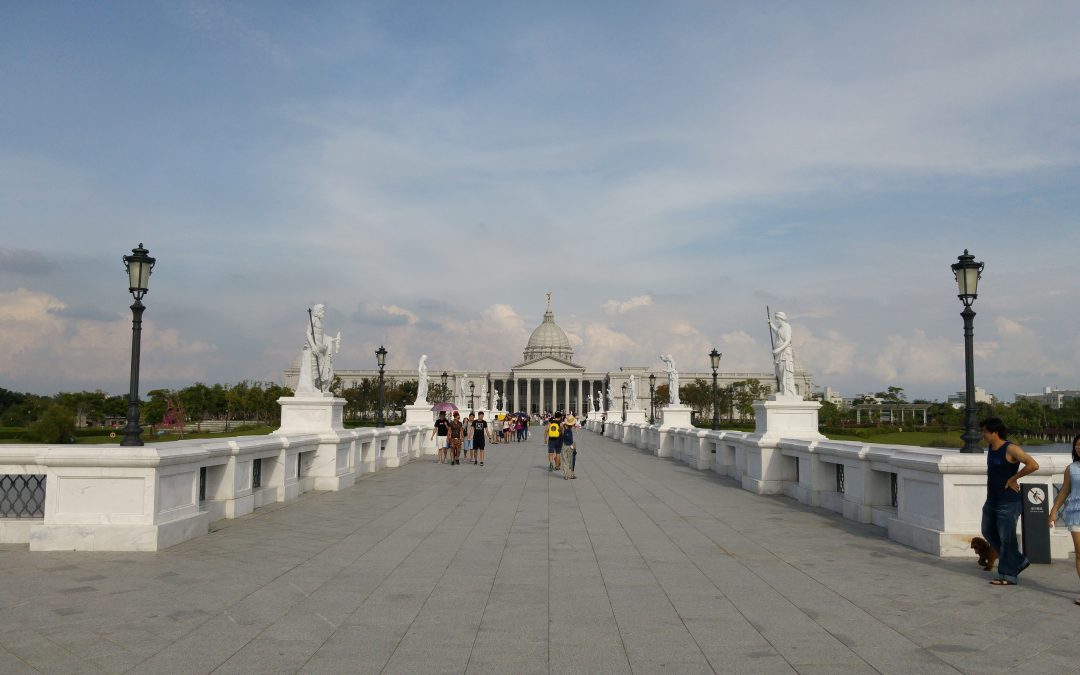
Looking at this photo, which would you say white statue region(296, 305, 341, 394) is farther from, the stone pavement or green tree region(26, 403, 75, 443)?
green tree region(26, 403, 75, 443)

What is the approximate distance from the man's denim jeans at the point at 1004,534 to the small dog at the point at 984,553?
71 millimetres

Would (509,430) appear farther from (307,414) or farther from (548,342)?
(548,342)

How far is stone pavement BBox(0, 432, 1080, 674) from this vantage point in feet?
20.6

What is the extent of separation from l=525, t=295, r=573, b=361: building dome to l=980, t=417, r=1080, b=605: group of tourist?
175547 mm

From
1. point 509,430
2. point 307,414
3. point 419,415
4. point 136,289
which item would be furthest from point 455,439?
point 509,430

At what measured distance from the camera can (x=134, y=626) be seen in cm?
704

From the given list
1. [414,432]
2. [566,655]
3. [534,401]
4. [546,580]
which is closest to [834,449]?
[546,580]

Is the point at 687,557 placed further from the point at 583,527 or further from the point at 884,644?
the point at 884,644

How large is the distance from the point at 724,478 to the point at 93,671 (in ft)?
63.0

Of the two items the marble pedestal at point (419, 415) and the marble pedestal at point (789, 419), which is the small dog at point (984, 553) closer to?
the marble pedestal at point (789, 419)

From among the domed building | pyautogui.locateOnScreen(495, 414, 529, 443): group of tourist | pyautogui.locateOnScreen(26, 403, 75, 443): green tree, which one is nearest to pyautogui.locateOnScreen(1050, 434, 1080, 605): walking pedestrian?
pyautogui.locateOnScreen(495, 414, 529, 443): group of tourist

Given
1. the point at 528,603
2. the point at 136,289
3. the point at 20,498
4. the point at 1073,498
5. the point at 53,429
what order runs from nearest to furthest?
the point at 528,603 → the point at 1073,498 → the point at 20,498 → the point at 136,289 → the point at 53,429

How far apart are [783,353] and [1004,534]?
10.8 m

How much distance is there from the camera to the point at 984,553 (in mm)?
9422
